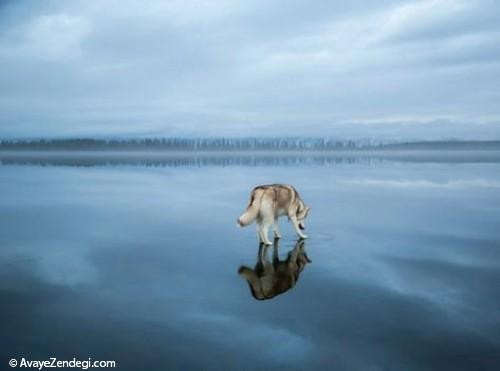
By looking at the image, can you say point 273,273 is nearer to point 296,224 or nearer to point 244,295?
point 244,295

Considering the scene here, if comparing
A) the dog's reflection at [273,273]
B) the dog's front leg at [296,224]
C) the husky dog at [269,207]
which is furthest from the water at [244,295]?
the husky dog at [269,207]

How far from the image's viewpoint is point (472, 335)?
25.1ft

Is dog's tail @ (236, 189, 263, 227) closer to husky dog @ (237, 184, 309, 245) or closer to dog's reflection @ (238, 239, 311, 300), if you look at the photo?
husky dog @ (237, 184, 309, 245)

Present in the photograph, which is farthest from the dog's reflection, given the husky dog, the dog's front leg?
the dog's front leg

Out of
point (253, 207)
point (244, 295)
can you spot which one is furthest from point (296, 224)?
point (244, 295)

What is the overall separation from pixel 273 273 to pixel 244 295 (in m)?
1.51

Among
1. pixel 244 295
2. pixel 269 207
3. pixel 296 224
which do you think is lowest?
pixel 244 295

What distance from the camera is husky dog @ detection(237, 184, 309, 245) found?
12.8 m

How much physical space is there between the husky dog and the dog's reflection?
0.81 meters

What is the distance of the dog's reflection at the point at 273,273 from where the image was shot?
9.85m

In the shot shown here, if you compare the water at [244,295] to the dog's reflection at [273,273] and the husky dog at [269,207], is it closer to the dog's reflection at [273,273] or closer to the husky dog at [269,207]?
the dog's reflection at [273,273]

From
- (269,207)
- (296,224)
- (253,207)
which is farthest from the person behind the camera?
(296,224)

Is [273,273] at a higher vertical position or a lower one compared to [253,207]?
lower

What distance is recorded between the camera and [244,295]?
9.52 m
